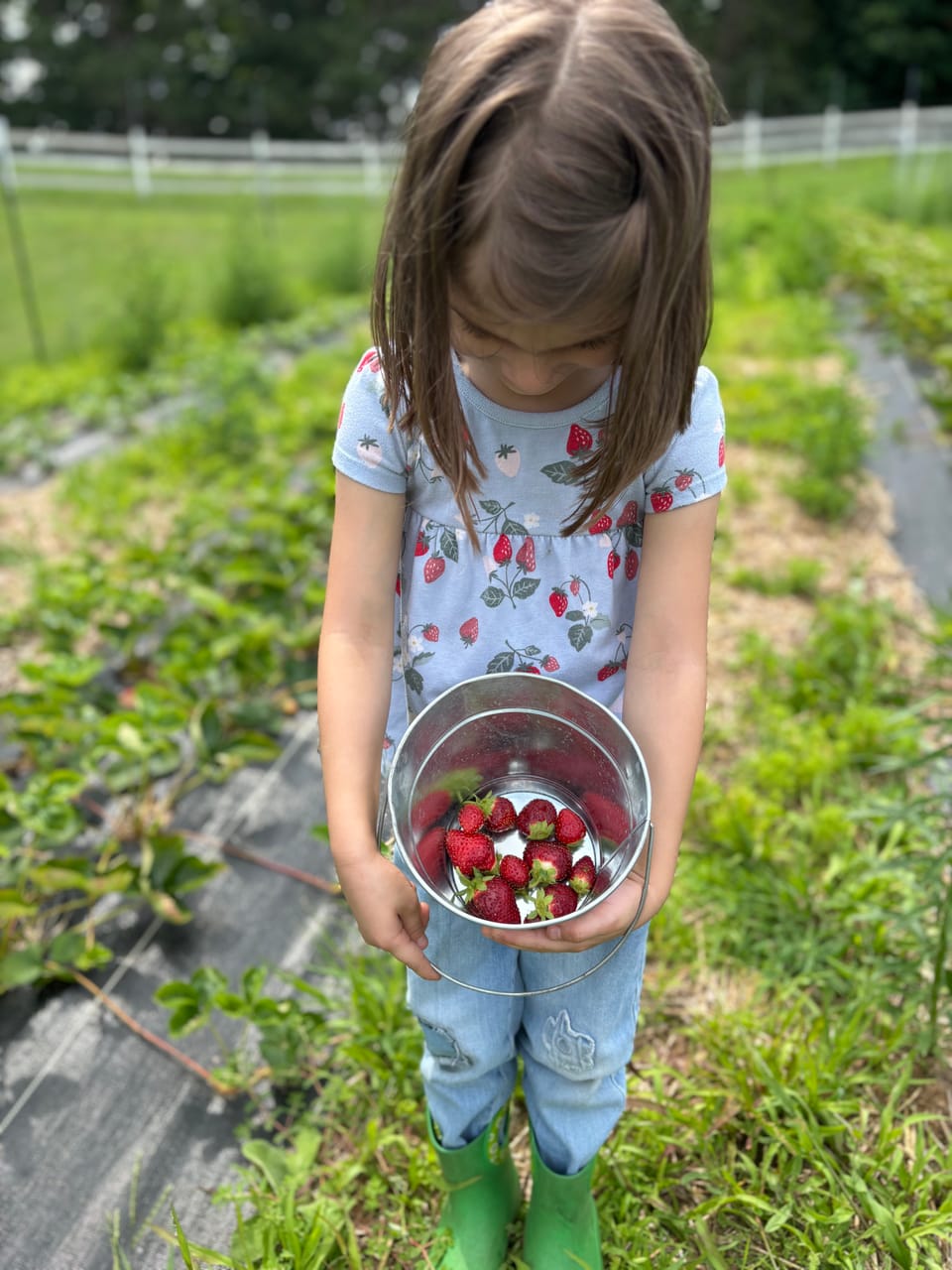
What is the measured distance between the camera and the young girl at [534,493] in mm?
765

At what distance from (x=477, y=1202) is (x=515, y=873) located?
56cm

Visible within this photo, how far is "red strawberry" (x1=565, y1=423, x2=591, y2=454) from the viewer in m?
1.03

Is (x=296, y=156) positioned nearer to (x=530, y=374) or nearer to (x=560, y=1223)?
(x=530, y=374)

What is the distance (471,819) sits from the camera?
1121mm

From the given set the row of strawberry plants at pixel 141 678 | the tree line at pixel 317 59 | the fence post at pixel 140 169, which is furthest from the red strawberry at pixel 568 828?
the tree line at pixel 317 59

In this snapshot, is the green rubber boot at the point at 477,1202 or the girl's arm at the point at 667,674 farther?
the green rubber boot at the point at 477,1202

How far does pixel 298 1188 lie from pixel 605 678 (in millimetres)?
902

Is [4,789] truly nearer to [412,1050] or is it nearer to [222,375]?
[412,1050]

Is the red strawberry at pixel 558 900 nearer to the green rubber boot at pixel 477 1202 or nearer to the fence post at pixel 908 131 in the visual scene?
the green rubber boot at pixel 477 1202

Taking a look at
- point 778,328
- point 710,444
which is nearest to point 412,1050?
point 710,444

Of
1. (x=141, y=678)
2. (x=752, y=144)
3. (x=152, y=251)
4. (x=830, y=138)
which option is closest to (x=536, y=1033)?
(x=141, y=678)

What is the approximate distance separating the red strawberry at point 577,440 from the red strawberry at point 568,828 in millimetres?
406

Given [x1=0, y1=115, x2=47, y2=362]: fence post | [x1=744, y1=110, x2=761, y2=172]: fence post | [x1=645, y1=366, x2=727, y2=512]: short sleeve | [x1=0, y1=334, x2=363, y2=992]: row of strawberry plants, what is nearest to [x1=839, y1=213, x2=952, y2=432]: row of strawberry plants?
[x1=0, y1=334, x2=363, y2=992]: row of strawberry plants

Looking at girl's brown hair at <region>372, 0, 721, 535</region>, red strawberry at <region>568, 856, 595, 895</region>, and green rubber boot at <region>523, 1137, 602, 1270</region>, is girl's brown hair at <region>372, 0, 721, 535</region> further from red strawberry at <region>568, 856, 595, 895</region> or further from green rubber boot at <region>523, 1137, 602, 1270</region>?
green rubber boot at <region>523, 1137, 602, 1270</region>
